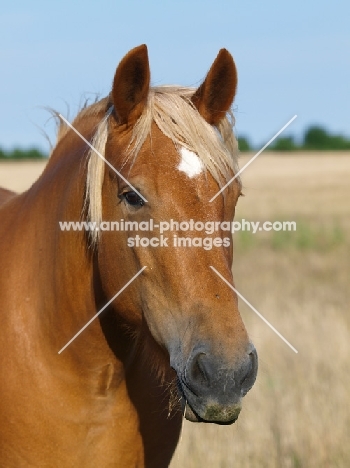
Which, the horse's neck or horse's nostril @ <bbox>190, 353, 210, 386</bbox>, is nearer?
horse's nostril @ <bbox>190, 353, 210, 386</bbox>

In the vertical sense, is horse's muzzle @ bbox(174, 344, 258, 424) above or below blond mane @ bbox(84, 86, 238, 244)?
below

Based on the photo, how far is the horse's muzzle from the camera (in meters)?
2.49

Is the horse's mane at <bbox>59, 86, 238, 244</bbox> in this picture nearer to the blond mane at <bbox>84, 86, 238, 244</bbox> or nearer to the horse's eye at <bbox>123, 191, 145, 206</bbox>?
the blond mane at <bbox>84, 86, 238, 244</bbox>

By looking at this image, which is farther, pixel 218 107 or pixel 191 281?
pixel 218 107

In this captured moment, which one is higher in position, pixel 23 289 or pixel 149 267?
pixel 149 267

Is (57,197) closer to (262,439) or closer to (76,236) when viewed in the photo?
(76,236)

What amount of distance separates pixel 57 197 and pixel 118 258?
0.53 m

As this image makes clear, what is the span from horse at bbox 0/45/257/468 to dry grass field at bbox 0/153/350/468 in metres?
0.71

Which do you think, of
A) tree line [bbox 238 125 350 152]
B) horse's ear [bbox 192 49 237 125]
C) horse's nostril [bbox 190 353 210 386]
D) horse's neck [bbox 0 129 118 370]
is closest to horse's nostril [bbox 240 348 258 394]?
horse's nostril [bbox 190 353 210 386]

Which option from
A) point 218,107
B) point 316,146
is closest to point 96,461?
point 218,107

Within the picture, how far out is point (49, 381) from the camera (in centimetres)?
312

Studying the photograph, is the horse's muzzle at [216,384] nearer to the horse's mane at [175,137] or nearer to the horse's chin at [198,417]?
the horse's chin at [198,417]

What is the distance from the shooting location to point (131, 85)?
2.95m

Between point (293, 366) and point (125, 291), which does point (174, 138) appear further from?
point (293, 366)
